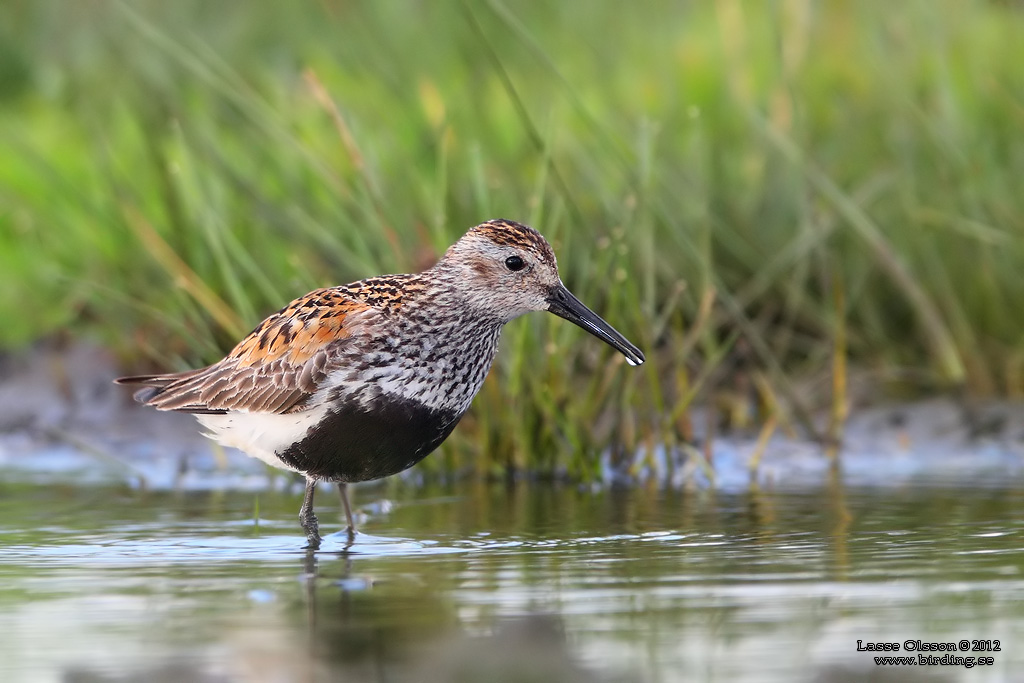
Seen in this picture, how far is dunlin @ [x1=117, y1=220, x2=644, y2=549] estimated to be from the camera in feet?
21.3

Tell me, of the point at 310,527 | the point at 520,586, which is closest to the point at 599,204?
Answer: the point at 310,527

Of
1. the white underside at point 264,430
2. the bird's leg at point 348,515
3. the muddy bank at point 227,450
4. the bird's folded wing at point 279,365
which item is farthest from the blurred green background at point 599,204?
the bird's leg at point 348,515

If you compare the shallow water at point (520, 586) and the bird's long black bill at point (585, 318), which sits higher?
the bird's long black bill at point (585, 318)

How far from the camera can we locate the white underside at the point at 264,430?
664 cm

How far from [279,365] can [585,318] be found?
1.31 metres

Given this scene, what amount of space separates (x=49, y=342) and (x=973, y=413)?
19.2 ft

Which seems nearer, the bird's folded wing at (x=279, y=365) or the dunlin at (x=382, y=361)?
the dunlin at (x=382, y=361)

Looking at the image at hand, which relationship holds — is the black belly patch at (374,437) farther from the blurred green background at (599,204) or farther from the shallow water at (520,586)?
the blurred green background at (599,204)

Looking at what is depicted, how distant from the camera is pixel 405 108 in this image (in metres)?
9.05

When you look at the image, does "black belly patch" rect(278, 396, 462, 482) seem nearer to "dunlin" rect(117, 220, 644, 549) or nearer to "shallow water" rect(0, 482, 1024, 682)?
"dunlin" rect(117, 220, 644, 549)

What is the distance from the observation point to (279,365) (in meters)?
6.84

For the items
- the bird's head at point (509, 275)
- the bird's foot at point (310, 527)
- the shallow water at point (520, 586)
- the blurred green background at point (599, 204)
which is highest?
the blurred green background at point (599, 204)

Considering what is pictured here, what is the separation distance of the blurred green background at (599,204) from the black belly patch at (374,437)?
4.29 ft

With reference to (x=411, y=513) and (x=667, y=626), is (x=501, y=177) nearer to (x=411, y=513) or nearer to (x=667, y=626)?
(x=411, y=513)
